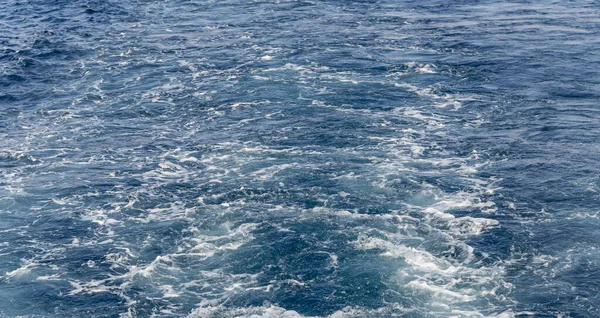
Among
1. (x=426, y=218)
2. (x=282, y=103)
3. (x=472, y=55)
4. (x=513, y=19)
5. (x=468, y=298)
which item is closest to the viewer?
(x=468, y=298)

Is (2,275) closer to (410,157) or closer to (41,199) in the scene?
(41,199)

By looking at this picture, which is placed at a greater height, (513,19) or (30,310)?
(513,19)

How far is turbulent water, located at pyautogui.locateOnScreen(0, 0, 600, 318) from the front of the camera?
8125 cm

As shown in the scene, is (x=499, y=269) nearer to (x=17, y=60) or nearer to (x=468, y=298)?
(x=468, y=298)

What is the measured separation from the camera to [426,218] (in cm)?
9212

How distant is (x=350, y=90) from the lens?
128m

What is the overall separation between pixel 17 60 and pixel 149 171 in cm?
5646

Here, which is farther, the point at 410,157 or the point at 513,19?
the point at 513,19

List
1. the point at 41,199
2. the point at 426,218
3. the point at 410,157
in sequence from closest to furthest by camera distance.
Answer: the point at 426,218, the point at 41,199, the point at 410,157

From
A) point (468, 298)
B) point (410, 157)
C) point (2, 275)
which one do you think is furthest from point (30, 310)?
point (410, 157)

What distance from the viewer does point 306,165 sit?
104875 mm

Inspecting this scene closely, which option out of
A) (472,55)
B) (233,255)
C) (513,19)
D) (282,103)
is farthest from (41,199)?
(513,19)

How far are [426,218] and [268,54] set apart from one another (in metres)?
63.2

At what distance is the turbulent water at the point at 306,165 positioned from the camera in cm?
8125
